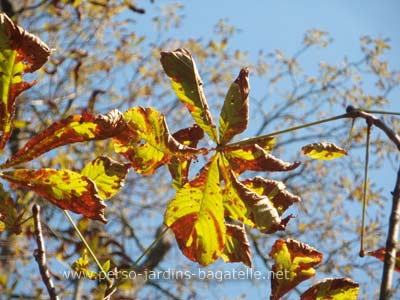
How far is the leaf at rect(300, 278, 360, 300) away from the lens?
3.04 ft

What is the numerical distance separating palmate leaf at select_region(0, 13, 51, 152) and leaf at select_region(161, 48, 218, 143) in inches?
7.5

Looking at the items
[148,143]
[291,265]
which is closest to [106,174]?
[148,143]

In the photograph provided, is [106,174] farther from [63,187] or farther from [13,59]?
[13,59]

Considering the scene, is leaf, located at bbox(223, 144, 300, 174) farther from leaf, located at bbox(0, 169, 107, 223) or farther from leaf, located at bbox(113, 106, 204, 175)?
leaf, located at bbox(0, 169, 107, 223)

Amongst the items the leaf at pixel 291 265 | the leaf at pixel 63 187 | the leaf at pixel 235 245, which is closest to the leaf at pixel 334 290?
the leaf at pixel 291 265

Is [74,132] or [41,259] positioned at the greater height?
[74,132]

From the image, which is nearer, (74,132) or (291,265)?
(74,132)

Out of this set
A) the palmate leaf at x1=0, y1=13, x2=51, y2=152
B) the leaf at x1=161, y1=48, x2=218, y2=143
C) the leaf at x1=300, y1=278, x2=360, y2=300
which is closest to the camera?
the palmate leaf at x1=0, y1=13, x2=51, y2=152

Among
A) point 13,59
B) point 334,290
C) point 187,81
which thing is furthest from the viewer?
point 334,290

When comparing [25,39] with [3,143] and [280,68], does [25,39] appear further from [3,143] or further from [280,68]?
[280,68]

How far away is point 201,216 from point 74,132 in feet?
0.84

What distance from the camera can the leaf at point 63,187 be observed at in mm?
773

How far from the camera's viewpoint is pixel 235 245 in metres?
0.95

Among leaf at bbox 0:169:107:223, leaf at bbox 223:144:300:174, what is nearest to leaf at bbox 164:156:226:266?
leaf at bbox 223:144:300:174
